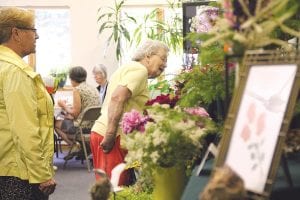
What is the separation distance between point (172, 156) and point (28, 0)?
27.8 feet

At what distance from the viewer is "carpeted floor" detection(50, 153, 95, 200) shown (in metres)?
5.61

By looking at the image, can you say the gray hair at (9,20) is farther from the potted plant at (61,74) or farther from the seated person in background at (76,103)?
the potted plant at (61,74)

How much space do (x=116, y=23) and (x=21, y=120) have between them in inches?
260

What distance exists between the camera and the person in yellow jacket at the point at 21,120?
7.94ft

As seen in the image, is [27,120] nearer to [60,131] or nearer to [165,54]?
[165,54]

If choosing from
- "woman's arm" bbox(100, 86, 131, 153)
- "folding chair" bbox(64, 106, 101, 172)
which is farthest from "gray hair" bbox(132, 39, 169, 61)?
"folding chair" bbox(64, 106, 101, 172)

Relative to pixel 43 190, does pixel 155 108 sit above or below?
above

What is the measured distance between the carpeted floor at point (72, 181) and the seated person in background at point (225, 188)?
4.04 meters

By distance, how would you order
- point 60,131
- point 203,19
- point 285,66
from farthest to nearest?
point 60,131 < point 203,19 < point 285,66

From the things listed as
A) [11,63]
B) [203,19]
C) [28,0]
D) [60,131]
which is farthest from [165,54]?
[28,0]

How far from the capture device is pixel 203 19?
1.92 meters

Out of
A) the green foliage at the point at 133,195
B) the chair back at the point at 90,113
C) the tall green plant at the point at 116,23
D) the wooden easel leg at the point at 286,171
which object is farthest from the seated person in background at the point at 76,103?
the wooden easel leg at the point at 286,171

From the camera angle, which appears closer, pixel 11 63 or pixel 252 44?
pixel 252 44

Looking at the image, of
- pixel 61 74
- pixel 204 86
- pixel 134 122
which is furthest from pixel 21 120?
pixel 61 74
